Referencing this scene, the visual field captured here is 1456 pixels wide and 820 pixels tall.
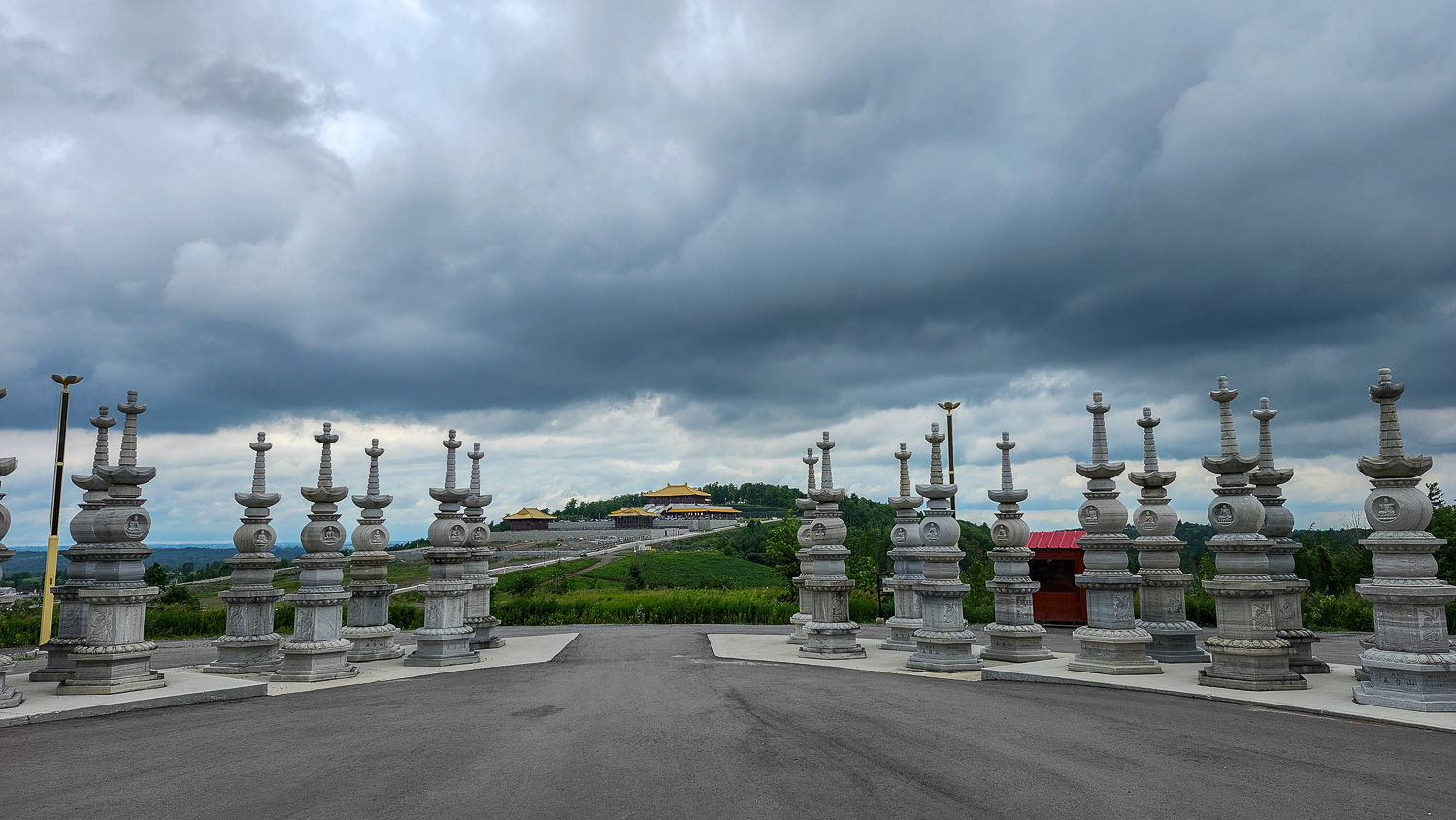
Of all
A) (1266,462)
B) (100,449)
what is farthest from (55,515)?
(1266,462)

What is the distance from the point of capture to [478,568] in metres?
21.4

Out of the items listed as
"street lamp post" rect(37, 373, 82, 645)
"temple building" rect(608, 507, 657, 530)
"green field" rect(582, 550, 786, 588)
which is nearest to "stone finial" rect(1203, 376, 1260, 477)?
"street lamp post" rect(37, 373, 82, 645)

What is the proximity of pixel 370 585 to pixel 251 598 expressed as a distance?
10.3 feet

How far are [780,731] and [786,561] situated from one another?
29.7m

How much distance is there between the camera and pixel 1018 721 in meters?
10.3

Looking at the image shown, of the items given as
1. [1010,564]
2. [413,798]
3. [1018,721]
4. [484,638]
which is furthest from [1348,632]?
[413,798]

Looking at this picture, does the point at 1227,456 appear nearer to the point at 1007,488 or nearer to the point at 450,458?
the point at 1007,488

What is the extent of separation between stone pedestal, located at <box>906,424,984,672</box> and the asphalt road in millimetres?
2997

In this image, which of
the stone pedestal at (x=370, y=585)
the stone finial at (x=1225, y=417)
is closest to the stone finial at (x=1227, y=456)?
the stone finial at (x=1225, y=417)

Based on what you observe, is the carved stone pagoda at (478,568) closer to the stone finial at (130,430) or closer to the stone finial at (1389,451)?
the stone finial at (130,430)

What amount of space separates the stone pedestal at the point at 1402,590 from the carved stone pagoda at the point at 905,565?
9.17 metres

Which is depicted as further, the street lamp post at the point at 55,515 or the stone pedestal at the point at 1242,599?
the street lamp post at the point at 55,515

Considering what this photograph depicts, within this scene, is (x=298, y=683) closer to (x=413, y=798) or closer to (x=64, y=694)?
(x=64, y=694)

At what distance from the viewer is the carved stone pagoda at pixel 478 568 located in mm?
20547
